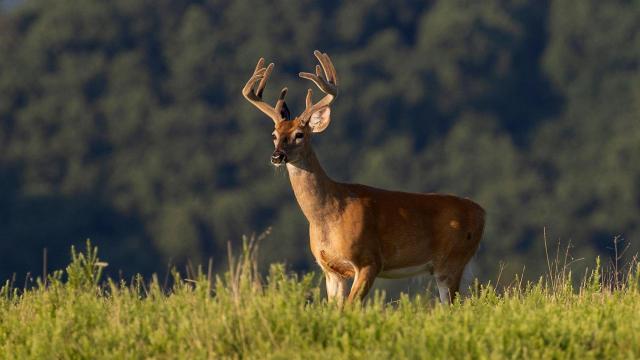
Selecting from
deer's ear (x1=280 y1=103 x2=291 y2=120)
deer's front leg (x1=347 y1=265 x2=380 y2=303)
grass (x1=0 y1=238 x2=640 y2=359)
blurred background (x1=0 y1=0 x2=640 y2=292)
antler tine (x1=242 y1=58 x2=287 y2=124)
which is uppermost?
blurred background (x1=0 y1=0 x2=640 y2=292)

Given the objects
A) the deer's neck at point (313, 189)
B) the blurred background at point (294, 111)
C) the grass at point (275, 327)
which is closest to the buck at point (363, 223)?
the deer's neck at point (313, 189)

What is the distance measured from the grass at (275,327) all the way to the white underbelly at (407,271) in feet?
9.01

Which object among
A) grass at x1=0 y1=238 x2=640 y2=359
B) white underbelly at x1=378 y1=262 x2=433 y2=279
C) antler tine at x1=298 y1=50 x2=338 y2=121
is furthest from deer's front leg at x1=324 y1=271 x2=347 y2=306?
Answer: grass at x1=0 y1=238 x2=640 y2=359

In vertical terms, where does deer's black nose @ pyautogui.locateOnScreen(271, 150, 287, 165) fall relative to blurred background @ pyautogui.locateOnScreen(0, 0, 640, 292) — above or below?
below

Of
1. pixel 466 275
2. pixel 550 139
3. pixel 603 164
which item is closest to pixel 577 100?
pixel 550 139

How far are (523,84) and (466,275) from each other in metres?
128

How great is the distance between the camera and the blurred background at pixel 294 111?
110 metres

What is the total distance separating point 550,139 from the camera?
129 m

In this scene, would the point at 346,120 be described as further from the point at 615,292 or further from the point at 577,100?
the point at 615,292

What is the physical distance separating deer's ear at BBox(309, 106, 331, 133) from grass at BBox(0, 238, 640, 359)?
3286 mm

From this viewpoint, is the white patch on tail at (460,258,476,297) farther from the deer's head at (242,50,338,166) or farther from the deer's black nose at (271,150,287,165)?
the deer's black nose at (271,150,287,165)

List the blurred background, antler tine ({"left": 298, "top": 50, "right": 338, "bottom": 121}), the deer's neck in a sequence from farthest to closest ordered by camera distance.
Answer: the blurred background, antler tine ({"left": 298, "top": 50, "right": 338, "bottom": 121}), the deer's neck

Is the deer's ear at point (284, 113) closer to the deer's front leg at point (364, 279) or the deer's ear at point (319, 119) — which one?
the deer's ear at point (319, 119)

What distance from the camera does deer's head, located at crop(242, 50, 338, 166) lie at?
13055 millimetres
